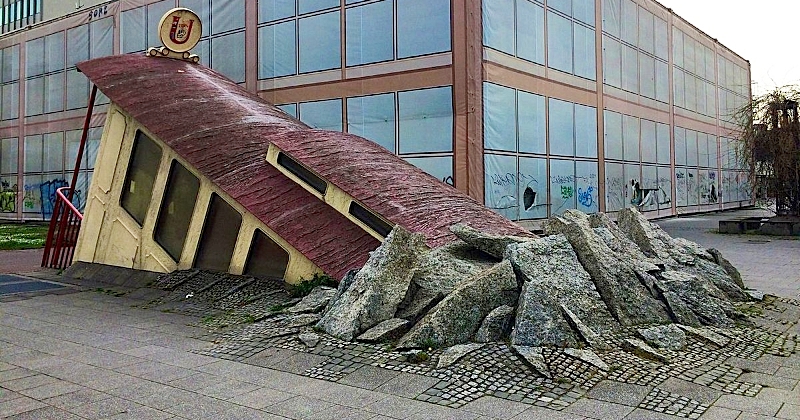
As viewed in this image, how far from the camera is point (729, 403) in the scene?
4770 millimetres

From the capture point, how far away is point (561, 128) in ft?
74.3

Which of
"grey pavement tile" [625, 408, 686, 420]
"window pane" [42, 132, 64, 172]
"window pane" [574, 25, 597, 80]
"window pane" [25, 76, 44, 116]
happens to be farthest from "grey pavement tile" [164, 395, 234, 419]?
"window pane" [25, 76, 44, 116]

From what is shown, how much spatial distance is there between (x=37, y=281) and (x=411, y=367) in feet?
27.9

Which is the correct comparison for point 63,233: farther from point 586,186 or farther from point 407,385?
point 586,186

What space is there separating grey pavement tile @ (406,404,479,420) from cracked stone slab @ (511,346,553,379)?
0.95 m

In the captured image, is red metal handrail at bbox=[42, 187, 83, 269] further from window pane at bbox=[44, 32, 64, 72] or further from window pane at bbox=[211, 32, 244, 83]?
window pane at bbox=[44, 32, 64, 72]

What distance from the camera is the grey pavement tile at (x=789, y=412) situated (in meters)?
4.50

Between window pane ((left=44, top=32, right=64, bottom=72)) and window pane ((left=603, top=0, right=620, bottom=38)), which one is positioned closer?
window pane ((left=603, top=0, right=620, bottom=38))

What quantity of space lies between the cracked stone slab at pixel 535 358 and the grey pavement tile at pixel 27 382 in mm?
3781

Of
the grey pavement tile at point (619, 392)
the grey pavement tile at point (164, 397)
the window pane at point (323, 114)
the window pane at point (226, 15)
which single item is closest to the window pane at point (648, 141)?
the window pane at point (323, 114)

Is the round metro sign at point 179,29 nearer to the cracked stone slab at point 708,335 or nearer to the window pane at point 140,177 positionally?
the window pane at point 140,177

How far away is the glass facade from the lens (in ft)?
63.1

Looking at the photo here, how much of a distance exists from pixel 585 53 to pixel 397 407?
21672mm

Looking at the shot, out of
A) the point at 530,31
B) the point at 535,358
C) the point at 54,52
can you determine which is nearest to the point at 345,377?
the point at 535,358
